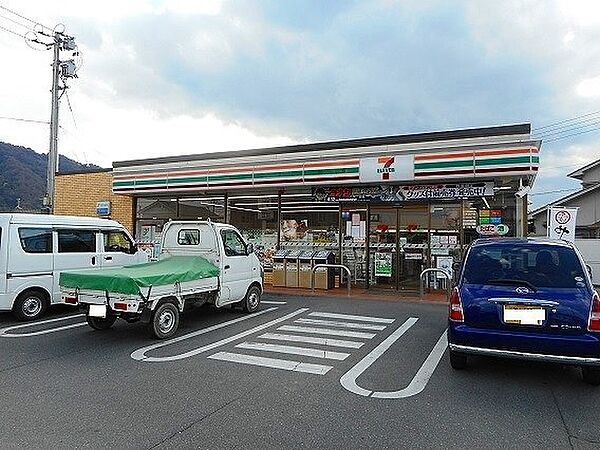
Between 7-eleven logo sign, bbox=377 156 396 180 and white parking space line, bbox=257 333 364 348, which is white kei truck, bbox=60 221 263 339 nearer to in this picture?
white parking space line, bbox=257 333 364 348

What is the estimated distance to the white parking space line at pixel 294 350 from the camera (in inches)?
241

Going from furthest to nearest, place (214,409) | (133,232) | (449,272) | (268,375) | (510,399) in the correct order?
1. (133,232)
2. (449,272)
3. (268,375)
4. (510,399)
5. (214,409)

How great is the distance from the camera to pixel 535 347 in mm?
4723

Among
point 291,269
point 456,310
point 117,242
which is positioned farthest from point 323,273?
point 456,310

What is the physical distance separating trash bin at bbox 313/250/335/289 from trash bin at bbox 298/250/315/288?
20 cm

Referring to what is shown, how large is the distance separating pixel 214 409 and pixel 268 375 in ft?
3.72

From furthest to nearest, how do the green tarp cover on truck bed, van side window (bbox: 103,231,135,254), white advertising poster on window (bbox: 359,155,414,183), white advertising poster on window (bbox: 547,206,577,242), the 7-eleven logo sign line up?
the 7-eleven logo sign < white advertising poster on window (bbox: 359,155,414,183) < white advertising poster on window (bbox: 547,206,577,242) < van side window (bbox: 103,231,135,254) < the green tarp cover on truck bed

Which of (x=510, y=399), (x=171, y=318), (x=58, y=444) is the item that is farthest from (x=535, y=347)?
(x=171, y=318)

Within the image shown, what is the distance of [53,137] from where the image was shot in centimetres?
1612

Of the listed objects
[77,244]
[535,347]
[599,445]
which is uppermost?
[77,244]

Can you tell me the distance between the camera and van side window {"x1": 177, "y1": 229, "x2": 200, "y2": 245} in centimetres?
859

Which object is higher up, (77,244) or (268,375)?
(77,244)

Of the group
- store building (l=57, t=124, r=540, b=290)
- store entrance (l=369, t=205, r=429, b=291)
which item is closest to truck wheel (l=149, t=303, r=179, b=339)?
store building (l=57, t=124, r=540, b=290)

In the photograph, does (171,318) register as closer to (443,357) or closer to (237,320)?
(237,320)
